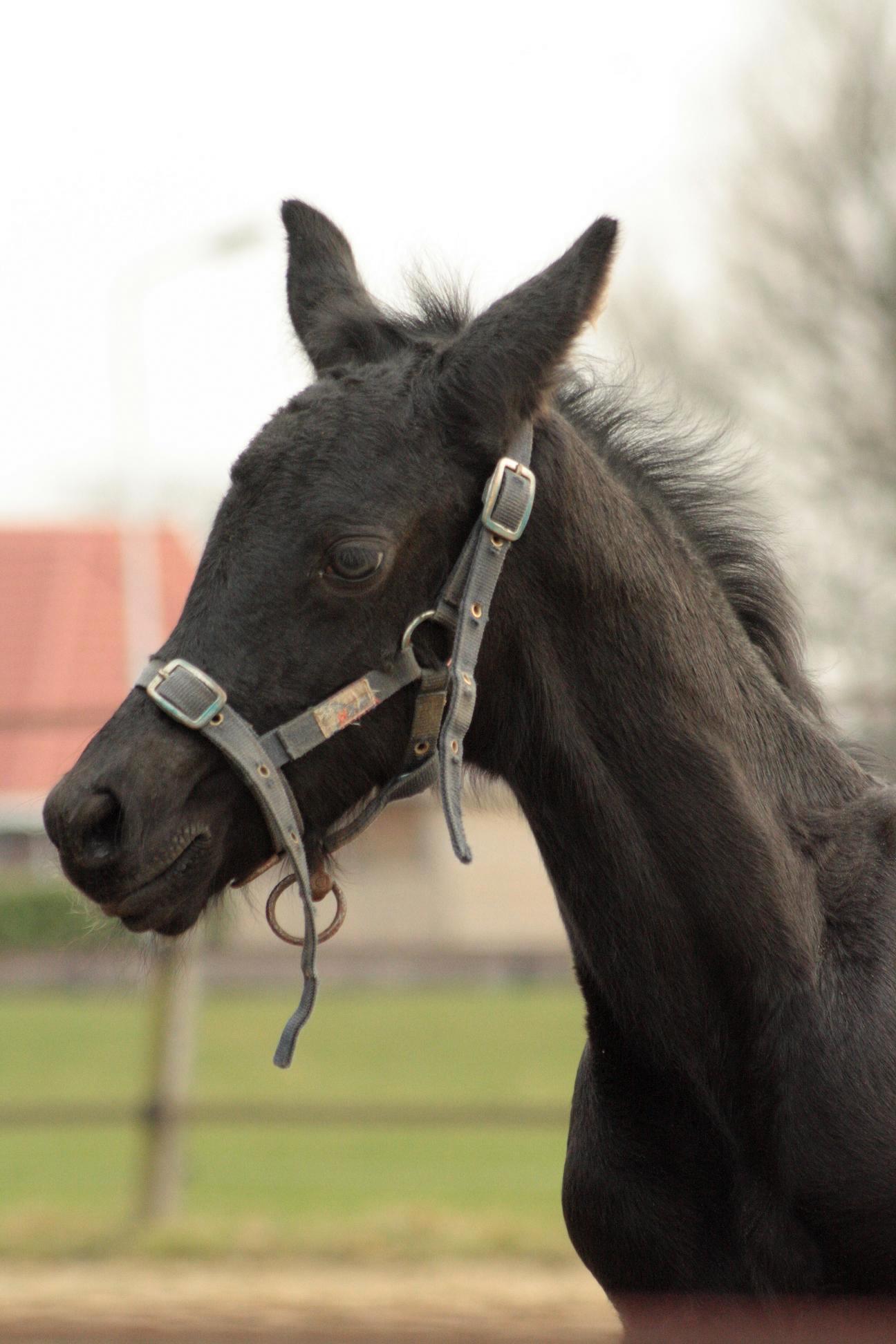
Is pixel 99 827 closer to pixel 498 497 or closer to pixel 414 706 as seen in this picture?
pixel 414 706

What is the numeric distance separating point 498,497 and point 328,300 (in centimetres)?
71

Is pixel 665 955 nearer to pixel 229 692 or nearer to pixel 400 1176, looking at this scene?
pixel 229 692

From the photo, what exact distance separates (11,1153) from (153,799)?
29.2 feet

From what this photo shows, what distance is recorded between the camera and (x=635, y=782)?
94.7 inches

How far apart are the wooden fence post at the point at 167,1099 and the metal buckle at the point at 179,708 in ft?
14.1

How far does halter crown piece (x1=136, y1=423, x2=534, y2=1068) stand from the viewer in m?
2.18

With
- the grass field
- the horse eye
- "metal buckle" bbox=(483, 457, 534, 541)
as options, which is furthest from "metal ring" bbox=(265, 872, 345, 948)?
the grass field

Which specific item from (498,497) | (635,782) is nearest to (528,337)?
(498,497)

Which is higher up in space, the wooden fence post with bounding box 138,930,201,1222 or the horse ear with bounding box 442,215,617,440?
the horse ear with bounding box 442,215,617,440

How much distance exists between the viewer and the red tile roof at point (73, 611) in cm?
2373

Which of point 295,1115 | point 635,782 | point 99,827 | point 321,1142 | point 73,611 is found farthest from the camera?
point 73,611

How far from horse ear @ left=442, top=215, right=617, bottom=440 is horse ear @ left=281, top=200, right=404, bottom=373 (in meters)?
0.26

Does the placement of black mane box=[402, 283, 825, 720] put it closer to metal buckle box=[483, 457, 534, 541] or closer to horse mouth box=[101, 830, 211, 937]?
metal buckle box=[483, 457, 534, 541]

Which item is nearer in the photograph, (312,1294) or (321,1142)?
(312,1294)
